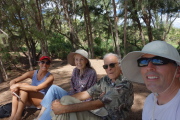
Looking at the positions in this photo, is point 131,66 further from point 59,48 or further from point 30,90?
point 59,48

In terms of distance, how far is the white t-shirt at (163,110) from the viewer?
3.53 ft

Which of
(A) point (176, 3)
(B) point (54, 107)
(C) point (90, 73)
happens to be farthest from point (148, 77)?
(A) point (176, 3)

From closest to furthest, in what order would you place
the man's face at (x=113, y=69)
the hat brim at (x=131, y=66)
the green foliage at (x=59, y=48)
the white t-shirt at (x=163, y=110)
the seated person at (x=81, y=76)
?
the white t-shirt at (x=163, y=110) → the hat brim at (x=131, y=66) → the man's face at (x=113, y=69) → the seated person at (x=81, y=76) → the green foliage at (x=59, y=48)

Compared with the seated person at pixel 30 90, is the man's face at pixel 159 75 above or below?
above

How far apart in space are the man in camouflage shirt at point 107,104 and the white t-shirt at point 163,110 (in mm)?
487

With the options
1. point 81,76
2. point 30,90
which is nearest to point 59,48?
point 30,90

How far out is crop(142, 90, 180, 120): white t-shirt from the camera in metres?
1.08

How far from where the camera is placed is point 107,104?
1.83 m

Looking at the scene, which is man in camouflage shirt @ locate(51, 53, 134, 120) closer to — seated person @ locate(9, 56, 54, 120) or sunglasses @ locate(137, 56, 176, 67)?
sunglasses @ locate(137, 56, 176, 67)

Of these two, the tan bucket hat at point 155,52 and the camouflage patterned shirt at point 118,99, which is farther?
the camouflage patterned shirt at point 118,99

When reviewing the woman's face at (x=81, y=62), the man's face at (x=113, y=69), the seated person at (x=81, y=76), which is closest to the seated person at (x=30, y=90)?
the seated person at (x=81, y=76)

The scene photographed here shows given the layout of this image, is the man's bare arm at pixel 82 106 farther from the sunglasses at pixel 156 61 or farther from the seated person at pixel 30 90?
the seated person at pixel 30 90

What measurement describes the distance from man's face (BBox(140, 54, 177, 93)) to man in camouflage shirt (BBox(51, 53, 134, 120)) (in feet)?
2.14

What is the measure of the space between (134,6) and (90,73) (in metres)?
13.9
